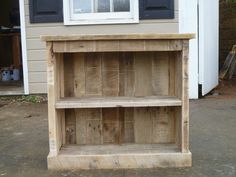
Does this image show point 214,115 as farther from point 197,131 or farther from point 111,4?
point 111,4

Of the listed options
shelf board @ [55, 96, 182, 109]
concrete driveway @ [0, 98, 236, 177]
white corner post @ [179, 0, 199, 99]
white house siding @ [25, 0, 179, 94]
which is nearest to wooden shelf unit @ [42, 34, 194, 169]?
shelf board @ [55, 96, 182, 109]

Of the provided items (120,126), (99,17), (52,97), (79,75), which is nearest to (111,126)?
(120,126)

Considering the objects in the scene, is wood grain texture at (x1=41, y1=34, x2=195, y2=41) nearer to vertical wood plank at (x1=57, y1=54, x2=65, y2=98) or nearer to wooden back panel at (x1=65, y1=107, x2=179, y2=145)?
vertical wood plank at (x1=57, y1=54, x2=65, y2=98)

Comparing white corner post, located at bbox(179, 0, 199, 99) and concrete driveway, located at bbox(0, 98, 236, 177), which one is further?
white corner post, located at bbox(179, 0, 199, 99)

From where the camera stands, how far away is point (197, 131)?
164 inches

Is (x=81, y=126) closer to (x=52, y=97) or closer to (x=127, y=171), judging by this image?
(x=52, y=97)

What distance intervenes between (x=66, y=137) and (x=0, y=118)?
196 centimetres

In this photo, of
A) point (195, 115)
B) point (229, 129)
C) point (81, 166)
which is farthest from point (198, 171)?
point (195, 115)

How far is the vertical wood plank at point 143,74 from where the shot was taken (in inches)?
129

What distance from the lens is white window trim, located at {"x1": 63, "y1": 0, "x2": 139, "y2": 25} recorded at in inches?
237

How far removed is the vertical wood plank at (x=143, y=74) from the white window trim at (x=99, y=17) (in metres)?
2.85

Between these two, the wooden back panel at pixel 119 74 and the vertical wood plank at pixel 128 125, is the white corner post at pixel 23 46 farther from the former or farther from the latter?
the vertical wood plank at pixel 128 125

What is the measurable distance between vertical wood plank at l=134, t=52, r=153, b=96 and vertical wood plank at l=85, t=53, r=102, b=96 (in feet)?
1.04

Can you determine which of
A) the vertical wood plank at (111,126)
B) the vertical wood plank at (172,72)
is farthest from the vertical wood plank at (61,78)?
the vertical wood plank at (172,72)
